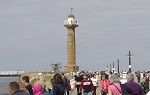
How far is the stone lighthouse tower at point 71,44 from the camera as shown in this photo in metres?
106

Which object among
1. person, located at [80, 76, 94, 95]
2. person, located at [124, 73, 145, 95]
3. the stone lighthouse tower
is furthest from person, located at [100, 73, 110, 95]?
the stone lighthouse tower

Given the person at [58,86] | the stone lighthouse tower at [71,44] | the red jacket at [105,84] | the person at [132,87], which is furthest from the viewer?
the stone lighthouse tower at [71,44]

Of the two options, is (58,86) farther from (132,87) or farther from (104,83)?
(104,83)

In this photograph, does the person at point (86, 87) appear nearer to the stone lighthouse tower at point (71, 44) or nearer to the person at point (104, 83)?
the person at point (104, 83)

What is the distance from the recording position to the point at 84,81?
25.5 metres

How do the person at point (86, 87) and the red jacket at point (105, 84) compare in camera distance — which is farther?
the person at point (86, 87)

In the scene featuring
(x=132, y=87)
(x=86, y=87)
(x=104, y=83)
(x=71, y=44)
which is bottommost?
(x=132, y=87)

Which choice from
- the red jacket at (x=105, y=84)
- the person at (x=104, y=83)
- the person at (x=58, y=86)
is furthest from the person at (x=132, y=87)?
the red jacket at (x=105, y=84)

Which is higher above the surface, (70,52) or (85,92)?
(70,52)

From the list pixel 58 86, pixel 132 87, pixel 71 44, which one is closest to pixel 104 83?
pixel 58 86

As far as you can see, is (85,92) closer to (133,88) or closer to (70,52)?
(133,88)

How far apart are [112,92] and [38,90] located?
Result: 2.19 meters

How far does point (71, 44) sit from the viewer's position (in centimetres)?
10819

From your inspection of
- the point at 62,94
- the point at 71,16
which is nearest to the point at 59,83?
the point at 62,94
